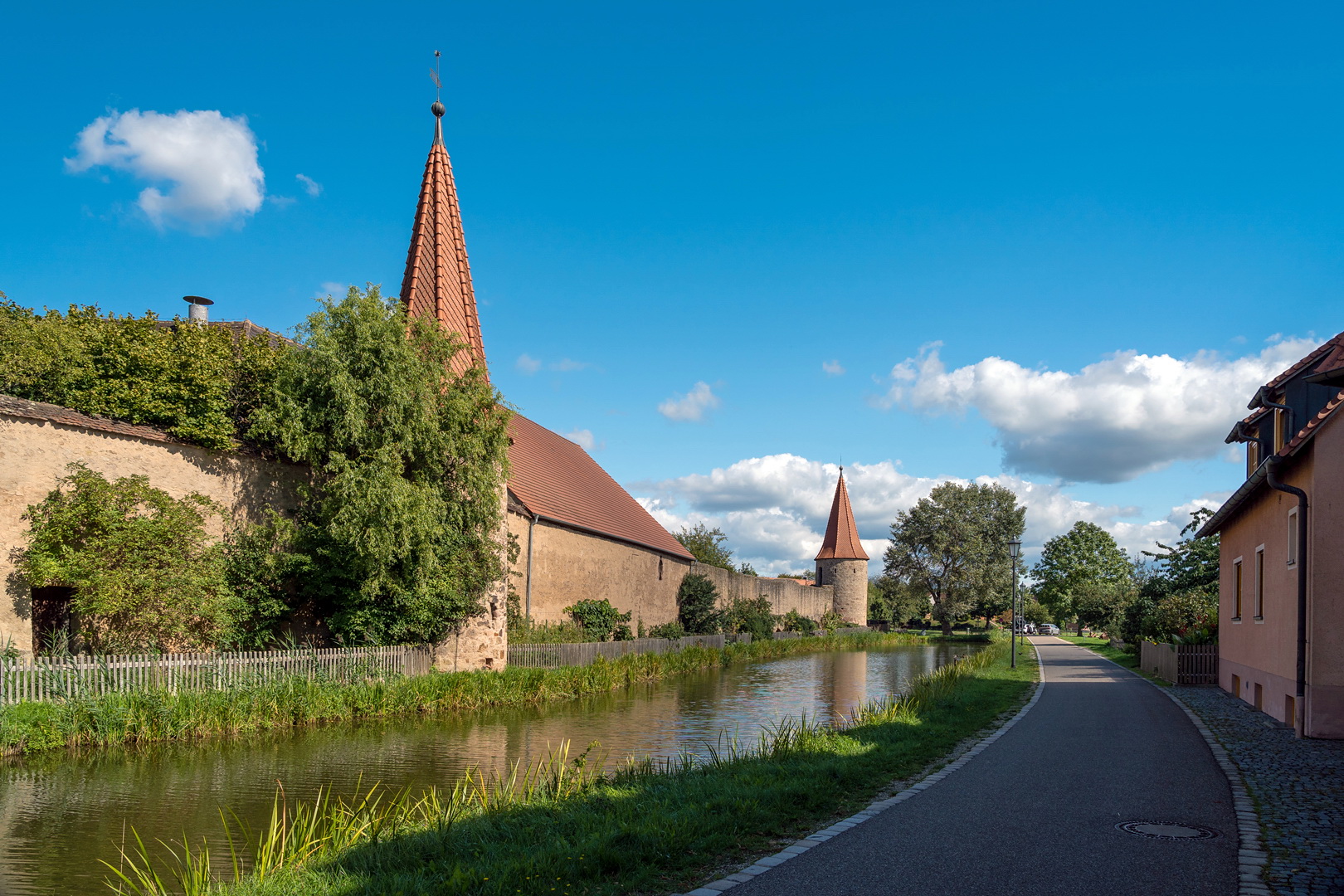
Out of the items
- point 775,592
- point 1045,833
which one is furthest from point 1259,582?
point 775,592

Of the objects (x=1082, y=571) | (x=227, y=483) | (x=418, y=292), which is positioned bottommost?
(x=1082, y=571)

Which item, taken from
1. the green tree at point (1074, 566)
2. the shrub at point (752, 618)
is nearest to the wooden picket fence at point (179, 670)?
the shrub at point (752, 618)

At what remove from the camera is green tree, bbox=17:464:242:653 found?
16.4m

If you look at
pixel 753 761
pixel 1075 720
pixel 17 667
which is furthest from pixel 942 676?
pixel 17 667

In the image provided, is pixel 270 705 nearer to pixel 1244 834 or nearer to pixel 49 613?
pixel 49 613

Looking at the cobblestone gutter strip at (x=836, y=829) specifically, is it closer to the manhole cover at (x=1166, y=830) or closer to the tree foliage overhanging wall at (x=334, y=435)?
the manhole cover at (x=1166, y=830)

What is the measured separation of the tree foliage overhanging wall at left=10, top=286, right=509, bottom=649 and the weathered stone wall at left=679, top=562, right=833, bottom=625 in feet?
78.1

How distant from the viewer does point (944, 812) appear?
8.17m

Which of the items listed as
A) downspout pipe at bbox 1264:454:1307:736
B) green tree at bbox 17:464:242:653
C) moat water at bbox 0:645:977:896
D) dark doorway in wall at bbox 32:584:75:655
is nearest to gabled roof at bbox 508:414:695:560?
moat water at bbox 0:645:977:896

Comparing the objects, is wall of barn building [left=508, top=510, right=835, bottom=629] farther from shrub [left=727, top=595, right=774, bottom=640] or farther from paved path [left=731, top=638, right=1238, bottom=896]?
paved path [left=731, top=638, right=1238, bottom=896]

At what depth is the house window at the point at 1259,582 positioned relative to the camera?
16.6 metres

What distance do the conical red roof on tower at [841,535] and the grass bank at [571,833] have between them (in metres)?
58.6

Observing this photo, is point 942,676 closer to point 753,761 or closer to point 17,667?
point 753,761

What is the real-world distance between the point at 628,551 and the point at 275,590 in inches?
745
